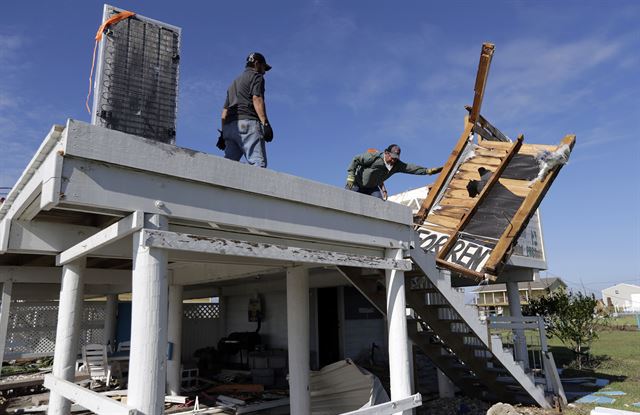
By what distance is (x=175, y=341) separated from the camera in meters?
8.33

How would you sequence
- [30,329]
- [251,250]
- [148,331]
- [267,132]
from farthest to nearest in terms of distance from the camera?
[30,329] < [267,132] < [251,250] < [148,331]

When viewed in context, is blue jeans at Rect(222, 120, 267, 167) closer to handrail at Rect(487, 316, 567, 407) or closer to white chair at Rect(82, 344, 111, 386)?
handrail at Rect(487, 316, 567, 407)

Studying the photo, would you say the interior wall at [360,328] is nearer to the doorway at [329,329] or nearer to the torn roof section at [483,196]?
the doorway at [329,329]

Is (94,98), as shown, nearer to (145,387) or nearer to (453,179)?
(145,387)

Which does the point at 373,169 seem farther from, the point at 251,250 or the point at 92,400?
the point at 92,400

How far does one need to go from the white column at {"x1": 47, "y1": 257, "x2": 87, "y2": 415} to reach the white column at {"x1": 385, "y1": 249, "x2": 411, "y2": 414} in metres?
3.02

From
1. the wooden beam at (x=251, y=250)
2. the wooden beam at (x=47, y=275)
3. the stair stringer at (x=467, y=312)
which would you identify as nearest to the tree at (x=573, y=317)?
the stair stringer at (x=467, y=312)

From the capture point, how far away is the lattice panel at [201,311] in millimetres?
13094

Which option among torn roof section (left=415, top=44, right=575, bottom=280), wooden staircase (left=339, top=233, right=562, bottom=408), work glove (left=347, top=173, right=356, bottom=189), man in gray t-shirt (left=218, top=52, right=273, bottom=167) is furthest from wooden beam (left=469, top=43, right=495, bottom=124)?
man in gray t-shirt (left=218, top=52, right=273, bottom=167)

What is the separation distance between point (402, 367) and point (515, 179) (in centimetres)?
368

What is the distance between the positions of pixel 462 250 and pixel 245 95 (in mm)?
3653

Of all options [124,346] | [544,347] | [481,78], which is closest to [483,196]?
[481,78]

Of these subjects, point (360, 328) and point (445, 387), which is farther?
point (360, 328)

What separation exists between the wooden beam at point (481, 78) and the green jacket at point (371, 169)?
74.1 inches
